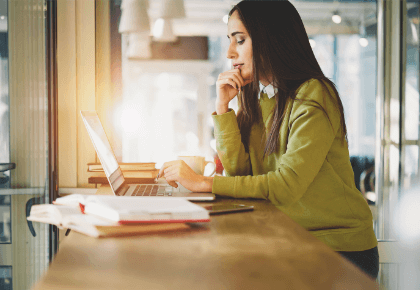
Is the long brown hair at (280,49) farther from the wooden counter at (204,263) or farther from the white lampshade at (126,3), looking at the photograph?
the white lampshade at (126,3)

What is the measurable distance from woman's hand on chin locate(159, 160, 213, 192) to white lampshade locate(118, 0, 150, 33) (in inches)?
49.4

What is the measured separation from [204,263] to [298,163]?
0.55 m

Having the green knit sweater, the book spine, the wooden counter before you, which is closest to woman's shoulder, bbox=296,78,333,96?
the green knit sweater

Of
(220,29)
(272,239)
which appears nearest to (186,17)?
(220,29)

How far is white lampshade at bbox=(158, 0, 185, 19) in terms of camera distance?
2080 mm

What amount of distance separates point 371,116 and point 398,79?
0.28 metres

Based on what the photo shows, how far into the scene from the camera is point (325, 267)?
463 millimetres

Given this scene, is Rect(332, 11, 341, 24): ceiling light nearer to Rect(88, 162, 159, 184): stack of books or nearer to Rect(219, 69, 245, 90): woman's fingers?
Rect(219, 69, 245, 90): woman's fingers

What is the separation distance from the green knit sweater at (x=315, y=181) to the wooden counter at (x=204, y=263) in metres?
0.32

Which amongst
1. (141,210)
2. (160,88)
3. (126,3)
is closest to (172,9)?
(126,3)

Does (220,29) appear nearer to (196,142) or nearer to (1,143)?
(196,142)

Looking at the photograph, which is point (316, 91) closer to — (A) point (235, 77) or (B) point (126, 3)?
(A) point (235, 77)

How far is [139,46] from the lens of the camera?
2.09 metres

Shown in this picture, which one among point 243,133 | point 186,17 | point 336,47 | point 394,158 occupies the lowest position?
point 394,158
